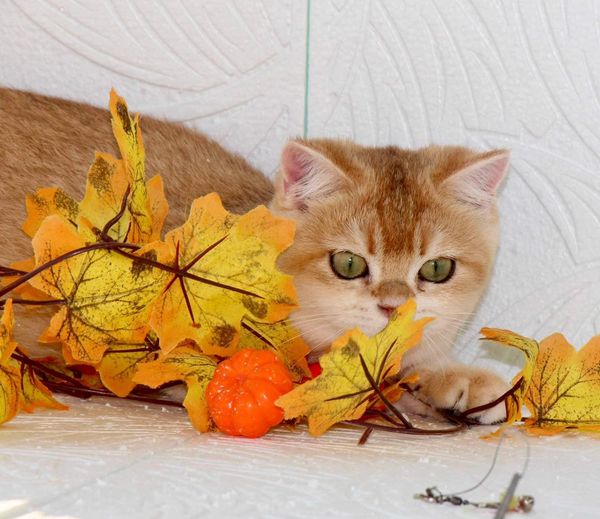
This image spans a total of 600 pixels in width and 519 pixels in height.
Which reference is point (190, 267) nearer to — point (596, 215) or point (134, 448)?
point (134, 448)

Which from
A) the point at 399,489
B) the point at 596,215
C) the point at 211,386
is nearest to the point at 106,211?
the point at 211,386

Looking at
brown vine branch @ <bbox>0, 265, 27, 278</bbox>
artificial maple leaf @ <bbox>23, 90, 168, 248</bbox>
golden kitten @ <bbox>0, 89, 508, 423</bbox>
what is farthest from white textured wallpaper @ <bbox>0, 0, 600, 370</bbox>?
brown vine branch @ <bbox>0, 265, 27, 278</bbox>

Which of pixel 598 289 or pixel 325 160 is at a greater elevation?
pixel 325 160

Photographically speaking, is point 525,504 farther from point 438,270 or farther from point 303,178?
point 303,178

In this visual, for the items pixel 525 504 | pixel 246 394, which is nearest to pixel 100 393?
pixel 246 394

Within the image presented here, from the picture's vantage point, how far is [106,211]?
4.00 ft

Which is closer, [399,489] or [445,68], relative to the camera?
[399,489]

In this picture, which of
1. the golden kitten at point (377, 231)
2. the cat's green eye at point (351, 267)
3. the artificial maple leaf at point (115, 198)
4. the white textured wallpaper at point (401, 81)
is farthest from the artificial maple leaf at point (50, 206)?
the white textured wallpaper at point (401, 81)

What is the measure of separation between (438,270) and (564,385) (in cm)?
28

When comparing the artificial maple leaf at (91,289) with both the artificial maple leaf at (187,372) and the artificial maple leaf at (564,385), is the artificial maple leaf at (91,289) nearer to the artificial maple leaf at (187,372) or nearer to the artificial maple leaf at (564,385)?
the artificial maple leaf at (187,372)

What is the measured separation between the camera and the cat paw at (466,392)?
133 centimetres

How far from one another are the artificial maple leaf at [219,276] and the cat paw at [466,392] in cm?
32

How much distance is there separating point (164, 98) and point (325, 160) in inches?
24.9

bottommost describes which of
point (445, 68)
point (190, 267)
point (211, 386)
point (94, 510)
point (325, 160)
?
point (94, 510)
